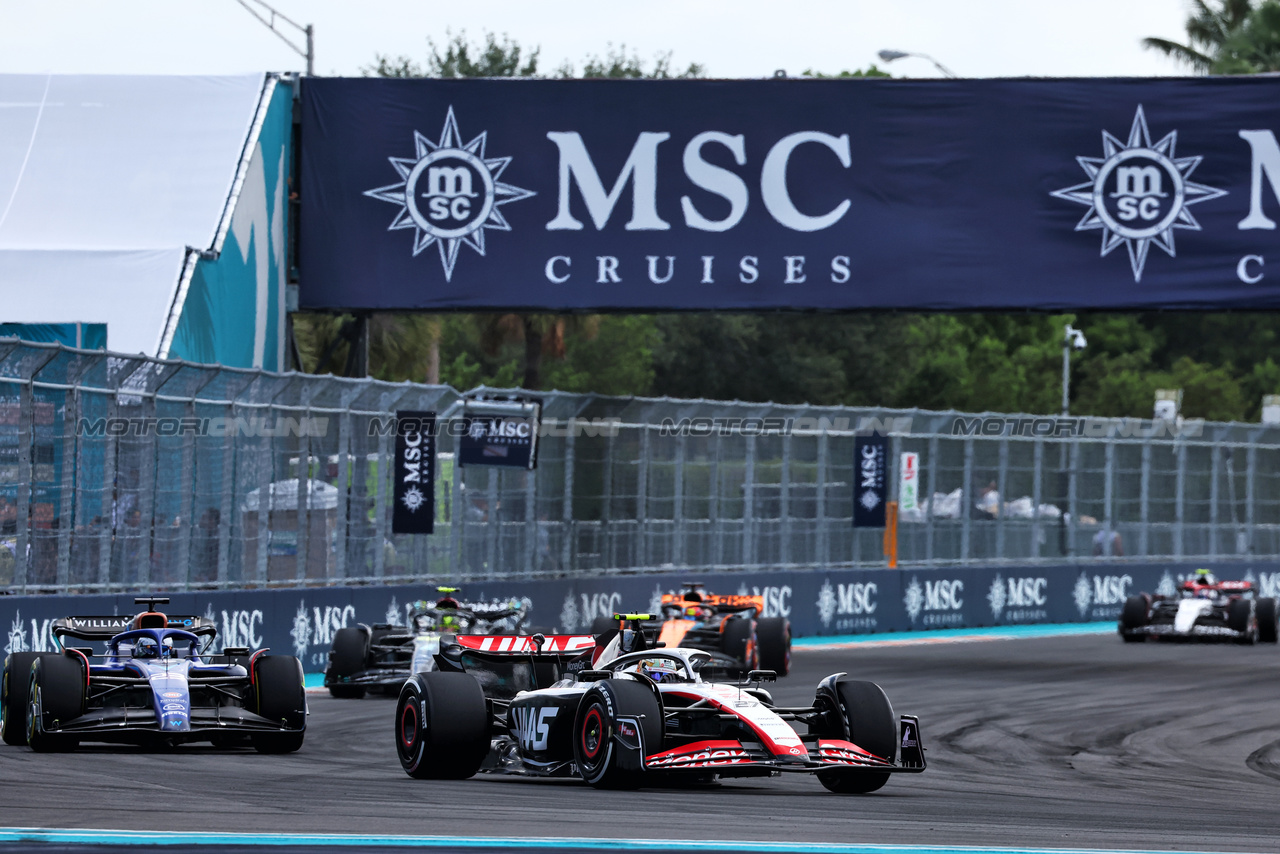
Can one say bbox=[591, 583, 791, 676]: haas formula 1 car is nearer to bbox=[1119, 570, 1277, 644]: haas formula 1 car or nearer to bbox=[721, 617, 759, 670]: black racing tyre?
bbox=[721, 617, 759, 670]: black racing tyre

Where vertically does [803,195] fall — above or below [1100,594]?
above

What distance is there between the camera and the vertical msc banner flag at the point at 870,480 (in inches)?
1154

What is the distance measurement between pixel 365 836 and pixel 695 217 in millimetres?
16568

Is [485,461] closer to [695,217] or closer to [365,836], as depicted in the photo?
[695,217]

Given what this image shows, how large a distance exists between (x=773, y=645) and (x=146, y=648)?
8.87m

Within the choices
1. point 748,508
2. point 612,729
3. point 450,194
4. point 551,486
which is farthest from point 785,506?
point 612,729

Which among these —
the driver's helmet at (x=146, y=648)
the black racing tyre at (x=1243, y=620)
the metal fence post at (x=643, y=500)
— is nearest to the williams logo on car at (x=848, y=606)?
the metal fence post at (x=643, y=500)

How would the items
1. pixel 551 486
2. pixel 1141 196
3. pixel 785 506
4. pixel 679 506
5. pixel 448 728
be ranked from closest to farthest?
pixel 448 728 < pixel 1141 196 < pixel 551 486 < pixel 679 506 < pixel 785 506

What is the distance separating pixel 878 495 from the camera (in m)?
29.5

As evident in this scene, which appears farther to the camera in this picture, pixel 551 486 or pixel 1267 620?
pixel 1267 620

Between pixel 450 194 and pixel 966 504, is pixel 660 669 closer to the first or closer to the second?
pixel 450 194

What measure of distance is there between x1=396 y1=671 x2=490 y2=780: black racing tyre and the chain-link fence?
5.70 m

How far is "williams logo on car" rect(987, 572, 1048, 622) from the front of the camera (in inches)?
1264

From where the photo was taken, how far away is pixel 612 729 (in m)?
10.5
